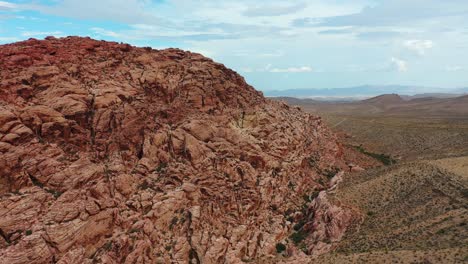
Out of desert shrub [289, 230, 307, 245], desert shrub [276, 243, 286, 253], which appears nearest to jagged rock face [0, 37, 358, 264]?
desert shrub [276, 243, 286, 253]

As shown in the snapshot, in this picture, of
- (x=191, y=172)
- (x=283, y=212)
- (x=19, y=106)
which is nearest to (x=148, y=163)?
(x=191, y=172)

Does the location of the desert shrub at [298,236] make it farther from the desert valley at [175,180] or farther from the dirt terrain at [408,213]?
the dirt terrain at [408,213]

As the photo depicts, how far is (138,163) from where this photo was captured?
48031 millimetres

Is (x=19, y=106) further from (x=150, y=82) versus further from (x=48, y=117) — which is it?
(x=150, y=82)

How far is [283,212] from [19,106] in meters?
33.7

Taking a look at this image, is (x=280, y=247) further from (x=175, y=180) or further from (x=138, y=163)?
(x=138, y=163)

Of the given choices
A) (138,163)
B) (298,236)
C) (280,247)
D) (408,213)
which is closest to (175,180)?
(138,163)

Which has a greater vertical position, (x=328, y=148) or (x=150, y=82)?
(x=150, y=82)

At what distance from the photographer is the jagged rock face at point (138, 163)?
39938 mm

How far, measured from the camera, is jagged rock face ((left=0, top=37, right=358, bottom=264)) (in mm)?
39938

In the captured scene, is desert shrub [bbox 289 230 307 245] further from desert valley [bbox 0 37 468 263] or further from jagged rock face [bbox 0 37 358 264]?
jagged rock face [bbox 0 37 358 264]

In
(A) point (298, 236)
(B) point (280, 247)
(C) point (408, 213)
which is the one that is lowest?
(B) point (280, 247)

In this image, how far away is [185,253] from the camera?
139ft

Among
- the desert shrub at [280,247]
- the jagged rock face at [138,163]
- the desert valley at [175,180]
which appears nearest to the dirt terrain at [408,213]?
the desert valley at [175,180]
